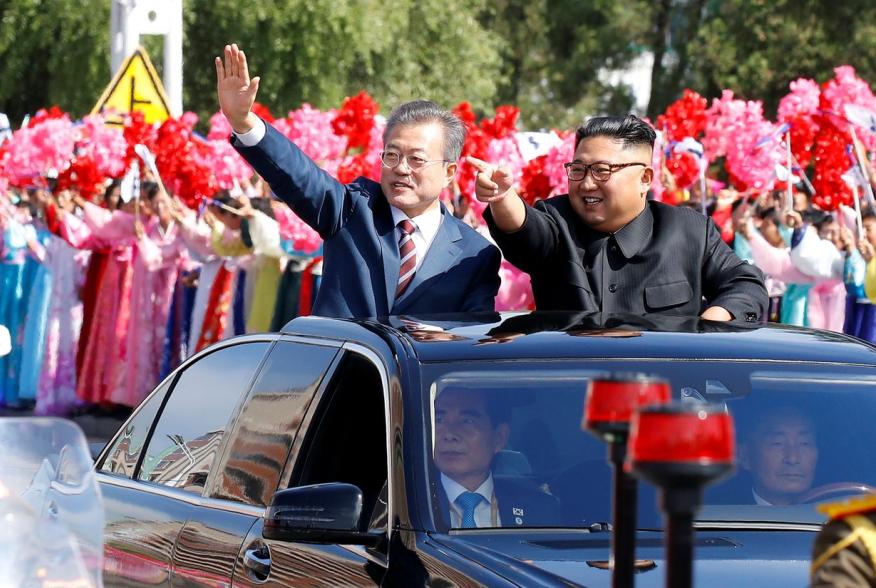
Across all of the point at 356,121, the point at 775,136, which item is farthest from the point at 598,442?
the point at 356,121

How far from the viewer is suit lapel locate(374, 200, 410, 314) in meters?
6.05

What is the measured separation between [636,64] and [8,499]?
121 ft

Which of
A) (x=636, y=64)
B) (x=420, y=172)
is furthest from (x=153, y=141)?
(x=636, y=64)

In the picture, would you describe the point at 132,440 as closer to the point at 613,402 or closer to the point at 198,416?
the point at 198,416

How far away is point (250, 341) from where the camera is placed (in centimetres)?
546

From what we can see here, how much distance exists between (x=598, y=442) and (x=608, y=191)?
1593 millimetres

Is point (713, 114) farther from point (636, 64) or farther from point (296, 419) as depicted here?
point (636, 64)

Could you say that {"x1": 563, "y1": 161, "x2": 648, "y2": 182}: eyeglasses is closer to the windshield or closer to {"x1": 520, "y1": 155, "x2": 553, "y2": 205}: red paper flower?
the windshield

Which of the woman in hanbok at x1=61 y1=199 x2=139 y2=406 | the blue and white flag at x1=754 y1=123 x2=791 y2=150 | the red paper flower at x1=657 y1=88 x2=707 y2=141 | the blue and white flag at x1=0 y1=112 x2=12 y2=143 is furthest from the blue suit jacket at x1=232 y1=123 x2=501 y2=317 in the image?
the blue and white flag at x1=0 y1=112 x2=12 y2=143

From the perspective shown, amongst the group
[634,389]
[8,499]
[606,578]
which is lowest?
[606,578]

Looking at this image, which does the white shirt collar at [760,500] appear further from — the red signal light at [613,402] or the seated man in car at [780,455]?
the red signal light at [613,402]

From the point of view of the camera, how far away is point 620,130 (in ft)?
19.4

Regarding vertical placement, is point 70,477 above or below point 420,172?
below

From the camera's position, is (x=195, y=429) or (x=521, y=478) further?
(x=195, y=429)
